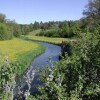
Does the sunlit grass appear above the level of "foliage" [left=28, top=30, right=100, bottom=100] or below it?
below

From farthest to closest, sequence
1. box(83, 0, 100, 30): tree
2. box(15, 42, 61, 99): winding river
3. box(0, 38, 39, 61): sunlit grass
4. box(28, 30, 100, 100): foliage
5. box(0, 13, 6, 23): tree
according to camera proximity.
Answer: box(0, 13, 6, 23): tree → box(83, 0, 100, 30): tree → box(0, 38, 39, 61): sunlit grass → box(15, 42, 61, 99): winding river → box(28, 30, 100, 100): foliage

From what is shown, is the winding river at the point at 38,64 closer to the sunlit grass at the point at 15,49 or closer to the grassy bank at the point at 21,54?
the grassy bank at the point at 21,54

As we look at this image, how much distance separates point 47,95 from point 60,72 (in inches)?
38.6

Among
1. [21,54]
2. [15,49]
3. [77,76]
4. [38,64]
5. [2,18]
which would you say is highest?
[2,18]

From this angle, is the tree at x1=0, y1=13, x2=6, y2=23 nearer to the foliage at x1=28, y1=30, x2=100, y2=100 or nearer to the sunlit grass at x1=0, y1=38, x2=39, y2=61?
the sunlit grass at x1=0, y1=38, x2=39, y2=61

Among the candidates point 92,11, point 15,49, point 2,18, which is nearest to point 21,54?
point 15,49

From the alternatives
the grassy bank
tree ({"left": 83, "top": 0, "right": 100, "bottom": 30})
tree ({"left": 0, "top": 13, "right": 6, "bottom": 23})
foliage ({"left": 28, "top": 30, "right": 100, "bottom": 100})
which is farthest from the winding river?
tree ({"left": 0, "top": 13, "right": 6, "bottom": 23})

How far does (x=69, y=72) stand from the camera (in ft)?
32.6

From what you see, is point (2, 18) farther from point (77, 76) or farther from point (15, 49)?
point (77, 76)

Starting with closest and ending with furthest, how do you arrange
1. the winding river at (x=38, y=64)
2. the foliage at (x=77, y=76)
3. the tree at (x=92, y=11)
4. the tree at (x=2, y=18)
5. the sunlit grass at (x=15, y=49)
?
the foliage at (x=77, y=76)
the winding river at (x=38, y=64)
the sunlit grass at (x=15, y=49)
the tree at (x=92, y=11)
the tree at (x=2, y=18)

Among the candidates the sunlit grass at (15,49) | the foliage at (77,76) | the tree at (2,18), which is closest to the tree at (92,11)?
the sunlit grass at (15,49)

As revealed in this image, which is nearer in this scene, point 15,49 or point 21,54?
point 21,54

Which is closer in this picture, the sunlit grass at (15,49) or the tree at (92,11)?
the sunlit grass at (15,49)

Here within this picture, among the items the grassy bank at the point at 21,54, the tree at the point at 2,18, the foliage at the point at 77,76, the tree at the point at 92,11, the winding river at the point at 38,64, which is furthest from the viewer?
the tree at the point at 2,18
